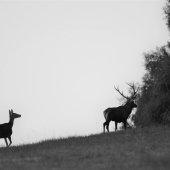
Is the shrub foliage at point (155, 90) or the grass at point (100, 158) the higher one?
the shrub foliage at point (155, 90)

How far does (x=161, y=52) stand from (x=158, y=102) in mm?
5403

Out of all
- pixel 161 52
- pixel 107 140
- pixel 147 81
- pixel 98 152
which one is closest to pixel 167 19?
pixel 161 52

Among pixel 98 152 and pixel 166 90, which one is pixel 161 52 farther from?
pixel 98 152

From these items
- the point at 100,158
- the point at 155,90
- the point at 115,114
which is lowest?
the point at 100,158

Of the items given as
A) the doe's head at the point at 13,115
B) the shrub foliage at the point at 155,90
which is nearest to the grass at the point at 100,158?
the doe's head at the point at 13,115

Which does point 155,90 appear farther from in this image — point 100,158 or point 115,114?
point 100,158

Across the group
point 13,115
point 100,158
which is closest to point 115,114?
point 13,115

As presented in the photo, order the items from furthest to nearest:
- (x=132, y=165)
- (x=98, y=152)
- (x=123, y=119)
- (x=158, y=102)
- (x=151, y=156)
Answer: (x=158, y=102)
(x=123, y=119)
(x=98, y=152)
(x=151, y=156)
(x=132, y=165)

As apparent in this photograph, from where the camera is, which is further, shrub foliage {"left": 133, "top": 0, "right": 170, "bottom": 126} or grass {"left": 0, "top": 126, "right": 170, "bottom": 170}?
shrub foliage {"left": 133, "top": 0, "right": 170, "bottom": 126}

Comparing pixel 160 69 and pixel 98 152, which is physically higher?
pixel 160 69

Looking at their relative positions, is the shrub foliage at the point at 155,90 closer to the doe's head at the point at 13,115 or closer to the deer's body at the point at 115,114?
the deer's body at the point at 115,114

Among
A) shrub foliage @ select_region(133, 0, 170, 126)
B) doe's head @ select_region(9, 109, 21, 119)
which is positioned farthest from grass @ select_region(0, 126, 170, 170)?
shrub foliage @ select_region(133, 0, 170, 126)

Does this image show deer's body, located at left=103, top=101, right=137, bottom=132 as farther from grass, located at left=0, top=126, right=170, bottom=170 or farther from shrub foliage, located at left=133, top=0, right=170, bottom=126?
grass, located at left=0, top=126, right=170, bottom=170

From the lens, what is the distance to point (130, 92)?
42.1 meters
